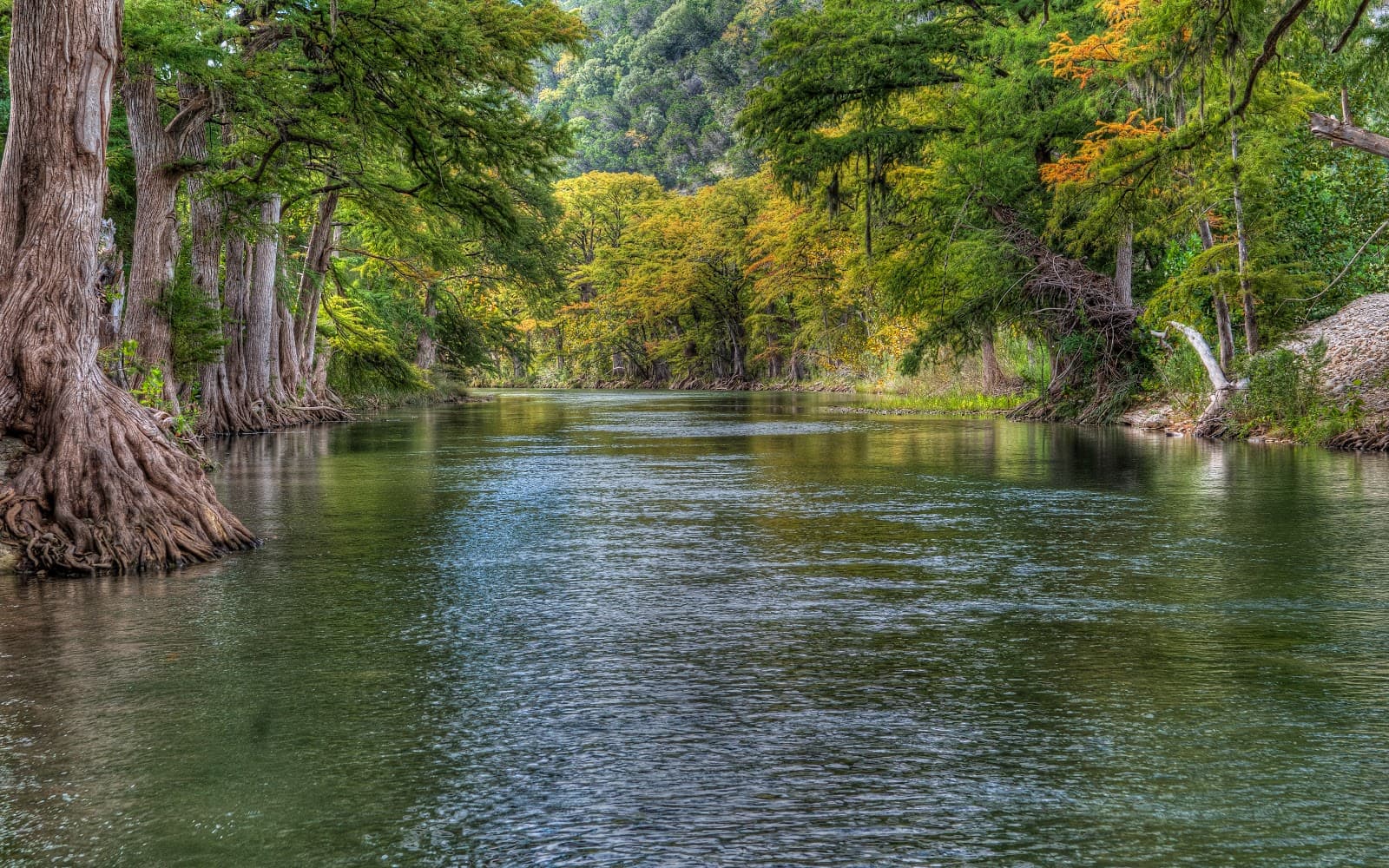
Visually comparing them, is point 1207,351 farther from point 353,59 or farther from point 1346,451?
point 353,59

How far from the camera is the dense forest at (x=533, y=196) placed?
31.0ft

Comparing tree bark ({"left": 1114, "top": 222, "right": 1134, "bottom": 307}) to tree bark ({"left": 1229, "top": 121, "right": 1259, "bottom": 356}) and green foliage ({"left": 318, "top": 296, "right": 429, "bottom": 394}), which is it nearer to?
tree bark ({"left": 1229, "top": 121, "right": 1259, "bottom": 356})

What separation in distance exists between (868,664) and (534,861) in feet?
8.20

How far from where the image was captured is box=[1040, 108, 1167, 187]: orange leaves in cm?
2248

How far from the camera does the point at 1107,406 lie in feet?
87.7

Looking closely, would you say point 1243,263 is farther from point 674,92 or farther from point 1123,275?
point 674,92

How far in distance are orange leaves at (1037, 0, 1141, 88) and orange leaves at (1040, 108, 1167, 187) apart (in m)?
1.10

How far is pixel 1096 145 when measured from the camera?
24.0 m

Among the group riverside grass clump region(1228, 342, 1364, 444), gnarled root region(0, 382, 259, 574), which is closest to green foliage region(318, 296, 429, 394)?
riverside grass clump region(1228, 342, 1364, 444)

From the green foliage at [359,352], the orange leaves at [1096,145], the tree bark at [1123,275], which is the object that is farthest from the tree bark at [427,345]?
the orange leaves at [1096,145]

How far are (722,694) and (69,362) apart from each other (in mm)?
6316

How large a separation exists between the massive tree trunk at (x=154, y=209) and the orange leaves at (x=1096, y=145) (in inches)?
583

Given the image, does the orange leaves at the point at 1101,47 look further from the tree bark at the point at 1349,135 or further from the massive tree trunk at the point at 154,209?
the massive tree trunk at the point at 154,209

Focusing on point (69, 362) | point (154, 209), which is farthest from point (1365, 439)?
point (154, 209)
